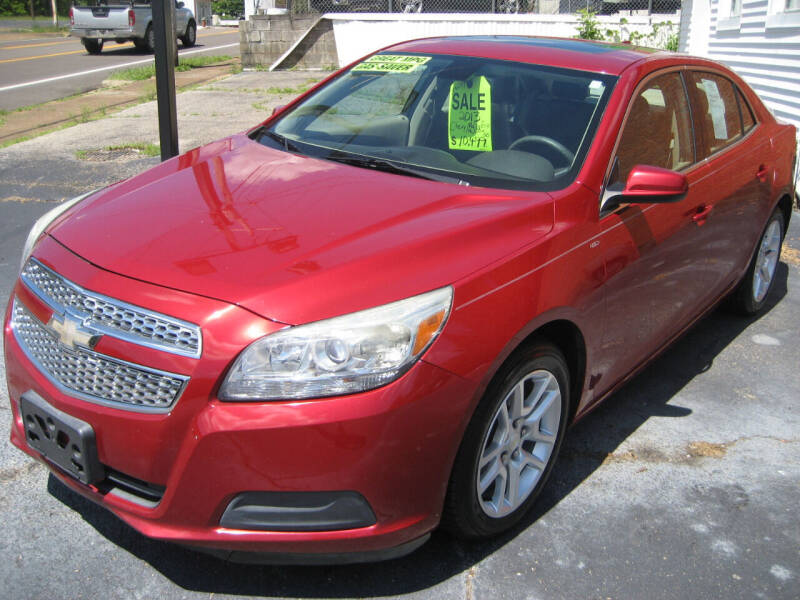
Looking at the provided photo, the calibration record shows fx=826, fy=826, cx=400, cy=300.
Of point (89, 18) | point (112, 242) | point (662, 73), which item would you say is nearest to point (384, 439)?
point (112, 242)

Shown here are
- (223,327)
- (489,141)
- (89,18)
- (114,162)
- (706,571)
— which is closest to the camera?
(223,327)

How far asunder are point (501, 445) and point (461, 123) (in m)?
1.50

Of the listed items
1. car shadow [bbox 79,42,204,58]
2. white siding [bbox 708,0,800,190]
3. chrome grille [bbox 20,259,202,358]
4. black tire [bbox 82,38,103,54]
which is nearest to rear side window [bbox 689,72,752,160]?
chrome grille [bbox 20,259,202,358]

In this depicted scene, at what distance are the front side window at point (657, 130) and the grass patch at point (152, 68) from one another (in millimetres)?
11324

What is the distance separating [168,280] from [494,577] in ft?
4.70

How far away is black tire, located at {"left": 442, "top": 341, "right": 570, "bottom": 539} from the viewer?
8.41ft

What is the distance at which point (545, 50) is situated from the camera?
3.82 m

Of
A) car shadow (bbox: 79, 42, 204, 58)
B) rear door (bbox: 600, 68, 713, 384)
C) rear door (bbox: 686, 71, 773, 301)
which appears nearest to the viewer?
rear door (bbox: 600, 68, 713, 384)

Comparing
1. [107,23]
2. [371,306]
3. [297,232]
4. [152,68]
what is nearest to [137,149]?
[297,232]

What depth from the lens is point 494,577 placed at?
9.00 ft

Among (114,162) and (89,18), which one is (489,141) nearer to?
(114,162)

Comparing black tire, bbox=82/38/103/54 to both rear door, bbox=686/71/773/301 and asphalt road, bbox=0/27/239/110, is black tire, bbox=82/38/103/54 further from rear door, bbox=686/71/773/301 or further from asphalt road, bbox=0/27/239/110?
rear door, bbox=686/71/773/301

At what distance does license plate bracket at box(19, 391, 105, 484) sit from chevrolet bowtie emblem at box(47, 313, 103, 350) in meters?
0.21

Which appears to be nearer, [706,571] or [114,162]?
[706,571]
